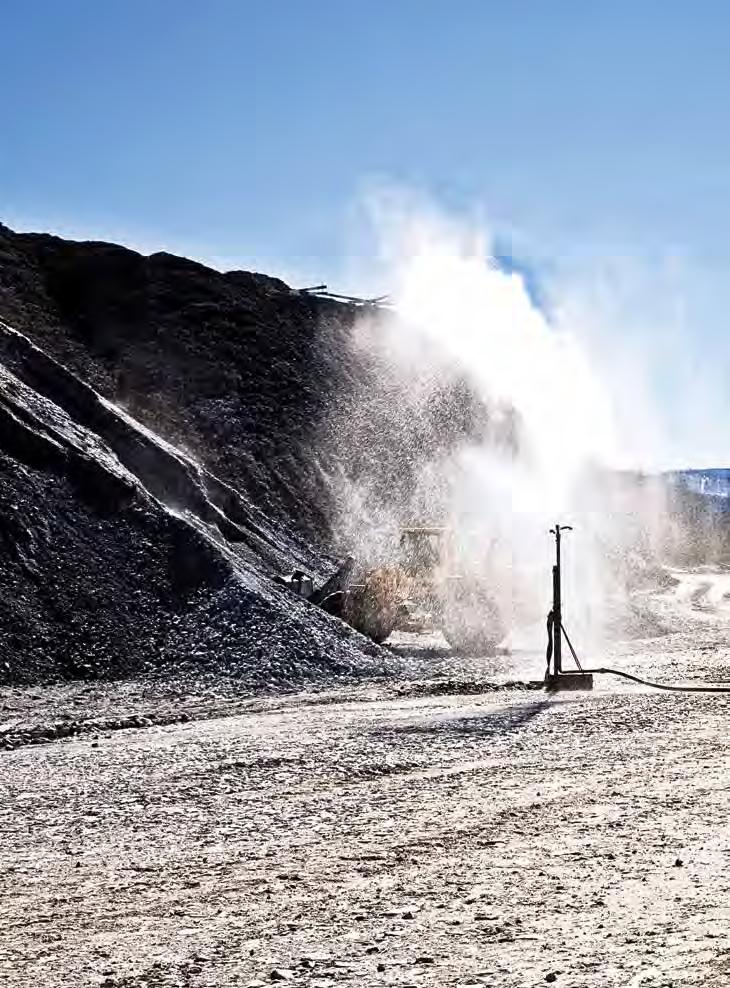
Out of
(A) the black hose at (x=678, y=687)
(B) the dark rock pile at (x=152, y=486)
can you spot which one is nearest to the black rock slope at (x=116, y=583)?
(B) the dark rock pile at (x=152, y=486)

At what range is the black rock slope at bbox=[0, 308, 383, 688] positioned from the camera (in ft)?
55.2

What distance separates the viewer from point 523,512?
1382 inches

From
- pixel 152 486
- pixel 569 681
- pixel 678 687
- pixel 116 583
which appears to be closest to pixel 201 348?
pixel 152 486

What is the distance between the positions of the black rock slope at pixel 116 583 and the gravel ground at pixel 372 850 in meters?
2.53

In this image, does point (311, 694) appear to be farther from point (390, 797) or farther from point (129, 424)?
point (129, 424)

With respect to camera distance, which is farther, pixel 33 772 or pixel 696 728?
pixel 696 728

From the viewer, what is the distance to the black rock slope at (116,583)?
16828mm

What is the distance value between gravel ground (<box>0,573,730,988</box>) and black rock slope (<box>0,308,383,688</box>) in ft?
8.31

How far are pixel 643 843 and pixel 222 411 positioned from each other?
97.5ft

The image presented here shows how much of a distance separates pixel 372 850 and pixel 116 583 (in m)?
10.9

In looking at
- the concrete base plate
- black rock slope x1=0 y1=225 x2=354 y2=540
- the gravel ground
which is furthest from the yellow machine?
black rock slope x1=0 y1=225 x2=354 y2=540

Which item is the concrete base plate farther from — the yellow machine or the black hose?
the yellow machine

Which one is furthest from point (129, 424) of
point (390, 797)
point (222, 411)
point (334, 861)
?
point (334, 861)

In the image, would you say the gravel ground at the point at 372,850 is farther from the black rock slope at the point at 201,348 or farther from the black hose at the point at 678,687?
the black rock slope at the point at 201,348
